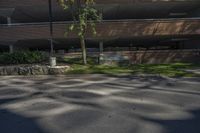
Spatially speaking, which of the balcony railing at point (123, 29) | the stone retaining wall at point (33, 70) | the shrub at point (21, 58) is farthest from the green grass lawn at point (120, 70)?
the balcony railing at point (123, 29)

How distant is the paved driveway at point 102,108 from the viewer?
674 centimetres

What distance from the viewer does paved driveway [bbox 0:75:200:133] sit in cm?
674

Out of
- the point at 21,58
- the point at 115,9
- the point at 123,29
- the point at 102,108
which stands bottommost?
the point at 102,108

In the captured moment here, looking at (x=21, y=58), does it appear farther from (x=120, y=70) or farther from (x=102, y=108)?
(x=102, y=108)

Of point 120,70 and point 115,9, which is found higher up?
point 115,9

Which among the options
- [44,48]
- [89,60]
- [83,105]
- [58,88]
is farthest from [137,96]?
[44,48]

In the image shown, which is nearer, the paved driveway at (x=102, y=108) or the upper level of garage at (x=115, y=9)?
the paved driveway at (x=102, y=108)

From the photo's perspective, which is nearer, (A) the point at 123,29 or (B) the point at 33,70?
(B) the point at 33,70

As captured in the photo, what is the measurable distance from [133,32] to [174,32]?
328 cm

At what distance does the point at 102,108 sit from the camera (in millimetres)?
8461

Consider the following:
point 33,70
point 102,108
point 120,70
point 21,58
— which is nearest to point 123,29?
point 120,70

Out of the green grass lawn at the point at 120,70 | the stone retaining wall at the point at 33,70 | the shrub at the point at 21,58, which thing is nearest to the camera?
the green grass lawn at the point at 120,70

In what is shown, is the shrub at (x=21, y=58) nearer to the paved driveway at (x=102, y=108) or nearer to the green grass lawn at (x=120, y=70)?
the green grass lawn at (x=120, y=70)

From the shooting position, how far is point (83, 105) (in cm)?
879
